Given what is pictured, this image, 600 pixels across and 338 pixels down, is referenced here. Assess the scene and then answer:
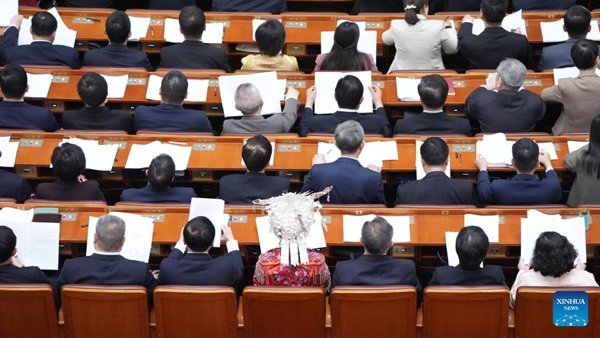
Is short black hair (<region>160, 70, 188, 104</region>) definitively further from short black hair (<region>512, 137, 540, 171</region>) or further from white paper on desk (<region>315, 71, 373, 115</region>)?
short black hair (<region>512, 137, 540, 171</region>)

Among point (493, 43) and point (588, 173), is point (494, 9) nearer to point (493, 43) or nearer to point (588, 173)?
point (493, 43)

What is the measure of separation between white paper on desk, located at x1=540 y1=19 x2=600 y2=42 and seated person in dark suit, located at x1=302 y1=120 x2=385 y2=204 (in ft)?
8.33

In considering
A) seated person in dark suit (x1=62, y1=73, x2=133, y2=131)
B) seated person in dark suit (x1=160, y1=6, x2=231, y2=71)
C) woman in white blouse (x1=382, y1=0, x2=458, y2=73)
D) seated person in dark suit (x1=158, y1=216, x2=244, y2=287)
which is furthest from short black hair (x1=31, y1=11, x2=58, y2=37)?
seated person in dark suit (x1=158, y1=216, x2=244, y2=287)

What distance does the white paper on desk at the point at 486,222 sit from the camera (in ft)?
22.2

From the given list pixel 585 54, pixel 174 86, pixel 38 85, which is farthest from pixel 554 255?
pixel 38 85

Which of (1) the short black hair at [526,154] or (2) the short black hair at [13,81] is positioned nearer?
(1) the short black hair at [526,154]

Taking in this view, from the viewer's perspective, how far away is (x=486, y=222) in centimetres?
679

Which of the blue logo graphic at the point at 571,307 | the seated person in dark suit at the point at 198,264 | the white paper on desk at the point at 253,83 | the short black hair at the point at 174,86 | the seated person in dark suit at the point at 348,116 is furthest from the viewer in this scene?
the white paper on desk at the point at 253,83

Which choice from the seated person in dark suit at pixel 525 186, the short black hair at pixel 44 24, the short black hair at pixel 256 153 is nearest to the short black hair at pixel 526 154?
the seated person in dark suit at pixel 525 186

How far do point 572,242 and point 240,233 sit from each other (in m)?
2.00

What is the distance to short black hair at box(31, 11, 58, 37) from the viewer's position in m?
8.93

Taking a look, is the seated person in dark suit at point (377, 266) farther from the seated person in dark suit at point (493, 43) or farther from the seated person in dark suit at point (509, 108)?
the seated person in dark suit at point (493, 43)

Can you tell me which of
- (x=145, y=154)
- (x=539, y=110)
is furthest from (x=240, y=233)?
(x=539, y=110)

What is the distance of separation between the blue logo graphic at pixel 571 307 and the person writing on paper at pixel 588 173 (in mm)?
1481
